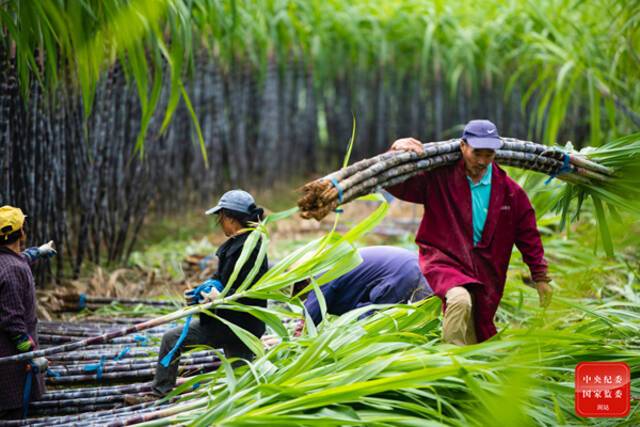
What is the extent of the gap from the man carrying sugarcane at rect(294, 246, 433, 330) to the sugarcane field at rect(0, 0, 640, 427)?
0.01 m

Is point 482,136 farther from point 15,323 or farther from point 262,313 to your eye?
point 15,323

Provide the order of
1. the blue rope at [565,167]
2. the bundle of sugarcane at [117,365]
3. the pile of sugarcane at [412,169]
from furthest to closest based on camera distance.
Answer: the bundle of sugarcane at [117,365] → the blue rope at [565,167] → the pile of sugarcane at [412,169]

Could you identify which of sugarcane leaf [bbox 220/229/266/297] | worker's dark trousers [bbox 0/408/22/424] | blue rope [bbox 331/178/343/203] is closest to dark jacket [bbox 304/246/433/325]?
sugarcane leaf [bbox 220/229/266/297]

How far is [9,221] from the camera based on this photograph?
3.46 metres

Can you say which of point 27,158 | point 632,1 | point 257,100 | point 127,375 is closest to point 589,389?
point 127,375

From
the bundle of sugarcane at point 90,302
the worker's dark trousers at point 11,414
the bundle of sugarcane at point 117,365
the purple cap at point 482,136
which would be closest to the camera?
the purple cap at point 482,136

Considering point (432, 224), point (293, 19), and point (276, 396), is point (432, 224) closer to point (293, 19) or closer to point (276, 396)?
point (276, 396)

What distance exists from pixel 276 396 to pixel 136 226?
3955mm

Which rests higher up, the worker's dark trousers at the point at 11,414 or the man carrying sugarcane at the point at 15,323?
the man carrying sugarcane at the point at 15,323

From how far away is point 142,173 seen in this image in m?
6.29

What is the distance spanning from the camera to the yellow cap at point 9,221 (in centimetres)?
346

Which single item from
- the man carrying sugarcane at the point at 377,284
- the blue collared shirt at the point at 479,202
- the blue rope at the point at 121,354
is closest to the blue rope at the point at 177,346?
the blue rope at the point at 121,354

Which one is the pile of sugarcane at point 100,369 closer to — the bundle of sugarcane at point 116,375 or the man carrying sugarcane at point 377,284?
the bundle of sugarcane at point 116,375

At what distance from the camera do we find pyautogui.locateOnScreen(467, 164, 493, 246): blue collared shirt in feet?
11.5
